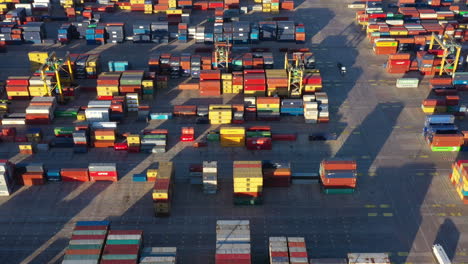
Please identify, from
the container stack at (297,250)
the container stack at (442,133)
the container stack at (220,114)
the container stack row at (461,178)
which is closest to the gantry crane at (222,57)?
the container stack at (220,114)

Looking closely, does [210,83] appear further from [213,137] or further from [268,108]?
[213,137]

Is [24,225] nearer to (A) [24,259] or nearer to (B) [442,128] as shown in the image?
(A) [24,259]

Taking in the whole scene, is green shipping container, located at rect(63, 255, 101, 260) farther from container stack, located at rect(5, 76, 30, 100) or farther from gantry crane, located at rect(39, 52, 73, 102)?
container stack, located at rect(5, 76, 30, 100)

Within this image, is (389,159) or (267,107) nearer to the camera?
(389,159)

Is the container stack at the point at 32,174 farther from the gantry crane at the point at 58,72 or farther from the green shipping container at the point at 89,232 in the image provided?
the gantry crane at the point at 58,72

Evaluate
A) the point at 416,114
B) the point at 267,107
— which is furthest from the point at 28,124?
the point at 416,114

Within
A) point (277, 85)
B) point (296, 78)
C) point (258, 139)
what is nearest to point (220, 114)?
point (258, 139)
